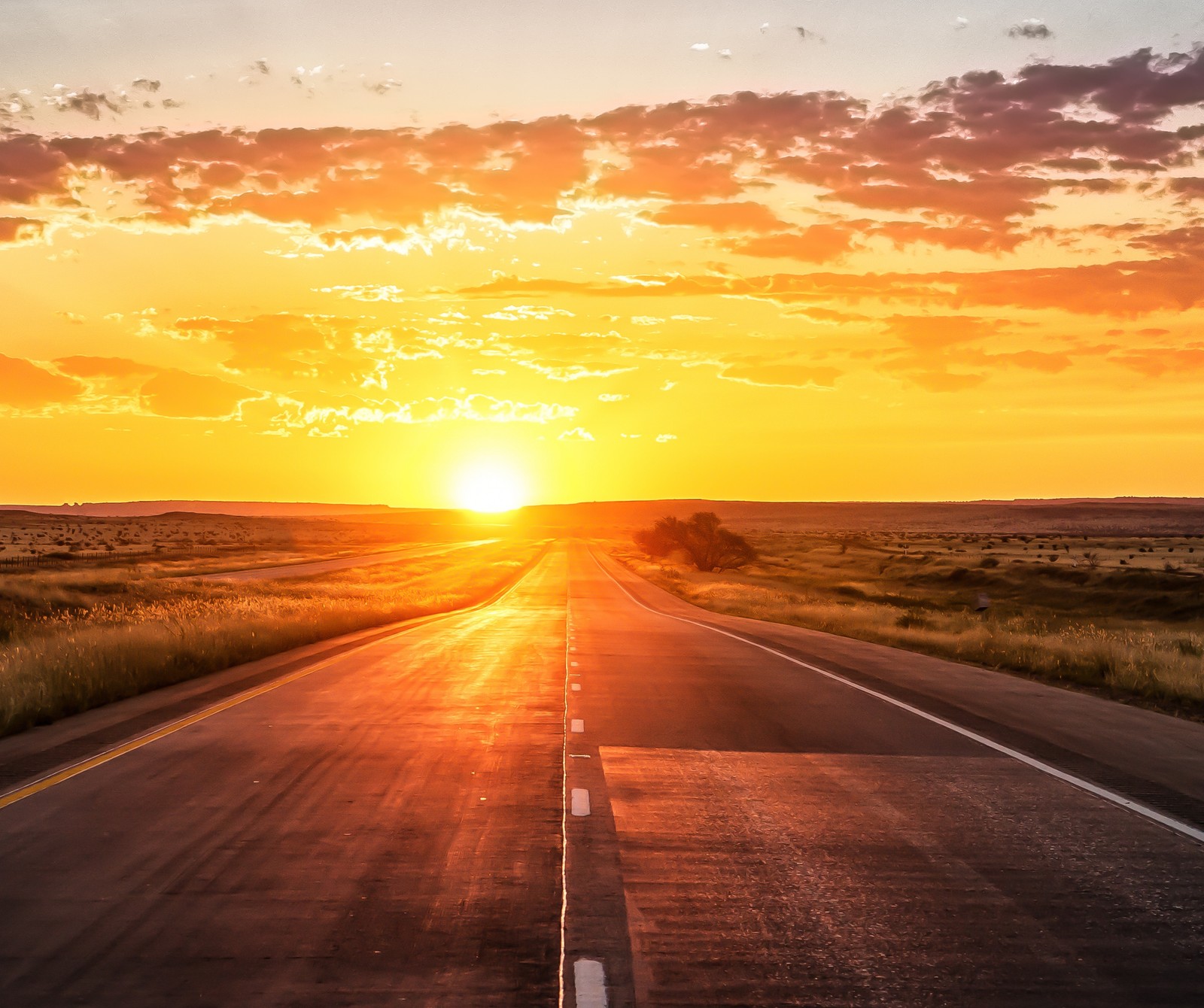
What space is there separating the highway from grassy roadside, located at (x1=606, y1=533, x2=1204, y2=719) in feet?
16.1

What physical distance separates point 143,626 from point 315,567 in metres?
56.7

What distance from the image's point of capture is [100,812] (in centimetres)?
803

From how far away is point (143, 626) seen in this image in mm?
21016

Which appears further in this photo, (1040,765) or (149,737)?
(149,737)

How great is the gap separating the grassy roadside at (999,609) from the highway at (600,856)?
16.1ft

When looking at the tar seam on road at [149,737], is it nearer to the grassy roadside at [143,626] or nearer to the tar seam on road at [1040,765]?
the grassy roadside at [143,626]

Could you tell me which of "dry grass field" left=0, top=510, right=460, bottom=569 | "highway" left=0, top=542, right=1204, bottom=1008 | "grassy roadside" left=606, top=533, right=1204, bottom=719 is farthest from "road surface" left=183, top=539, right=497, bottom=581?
"highway" left=0, top=542, right=1204, bottom=1008

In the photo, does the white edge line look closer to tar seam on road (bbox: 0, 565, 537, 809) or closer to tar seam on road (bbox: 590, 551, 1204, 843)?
tar seam on road (bbox: 0, 565, 537, 809)

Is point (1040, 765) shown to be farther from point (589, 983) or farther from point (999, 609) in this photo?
point (999, 609)

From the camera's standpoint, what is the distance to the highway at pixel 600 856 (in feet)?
16.6

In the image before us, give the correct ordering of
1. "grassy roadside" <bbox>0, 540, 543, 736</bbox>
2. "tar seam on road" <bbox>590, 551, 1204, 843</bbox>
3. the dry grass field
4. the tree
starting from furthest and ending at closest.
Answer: the tree < the dry grass field < "grassy roadside" <bbox>0, 540, 543, 736</bbox> < "tar seam on road" <bbox>590, 551, 1204, 843</bbox>

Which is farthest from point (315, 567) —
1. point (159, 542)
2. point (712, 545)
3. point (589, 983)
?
point (589, 983)

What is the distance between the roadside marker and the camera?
473cm

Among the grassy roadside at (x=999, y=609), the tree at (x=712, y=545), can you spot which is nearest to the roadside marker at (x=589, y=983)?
the grassy roadside at (x=999, y=609)
